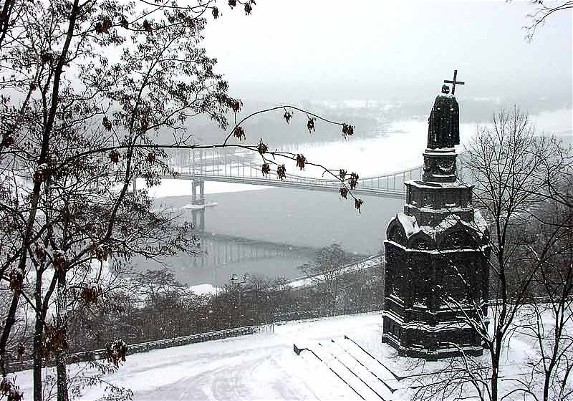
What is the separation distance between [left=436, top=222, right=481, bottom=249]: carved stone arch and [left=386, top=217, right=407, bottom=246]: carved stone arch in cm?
76

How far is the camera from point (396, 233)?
12336 millimetres

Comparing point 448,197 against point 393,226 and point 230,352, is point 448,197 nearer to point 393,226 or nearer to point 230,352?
point 393,226

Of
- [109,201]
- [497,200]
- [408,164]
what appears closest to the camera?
[109,201]

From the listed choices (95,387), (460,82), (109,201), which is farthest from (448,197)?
(95,387)

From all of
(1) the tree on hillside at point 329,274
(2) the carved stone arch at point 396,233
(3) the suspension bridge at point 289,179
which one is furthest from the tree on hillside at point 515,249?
(3) the suspension bridge at point 289,179

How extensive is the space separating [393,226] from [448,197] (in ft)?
4.32

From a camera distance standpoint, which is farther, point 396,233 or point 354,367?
point 396,233

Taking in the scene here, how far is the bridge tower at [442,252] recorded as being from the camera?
1152cm

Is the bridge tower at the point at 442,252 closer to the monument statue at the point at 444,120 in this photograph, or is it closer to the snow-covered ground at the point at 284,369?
the monument statue at the point at 444,120

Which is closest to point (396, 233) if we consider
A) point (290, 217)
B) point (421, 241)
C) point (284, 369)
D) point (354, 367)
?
point (421, 241)

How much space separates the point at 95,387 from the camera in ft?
37.6

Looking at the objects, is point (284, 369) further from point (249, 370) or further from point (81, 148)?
point (81, 148)

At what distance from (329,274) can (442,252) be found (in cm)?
1458

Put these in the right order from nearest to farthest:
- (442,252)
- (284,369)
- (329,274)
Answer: (442,252)
(284,369)
(329,274)
